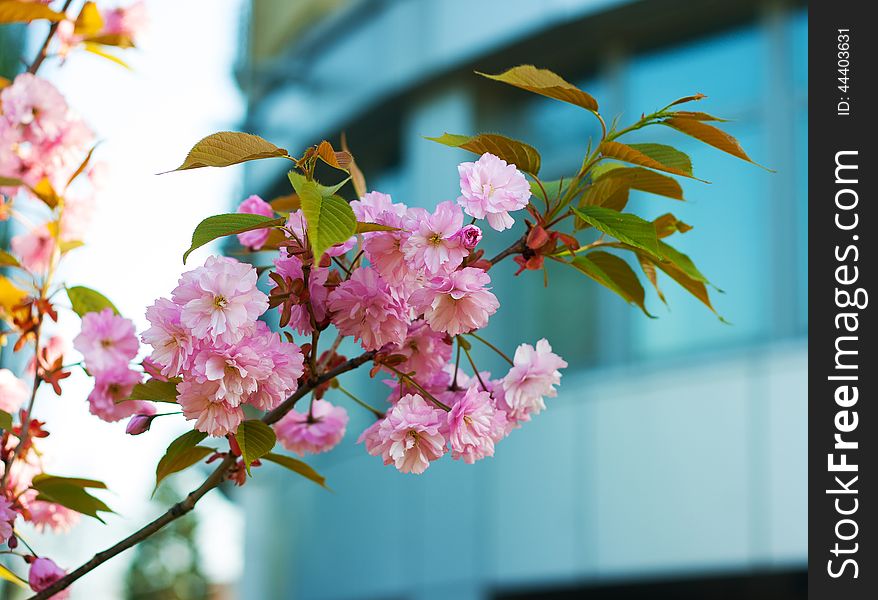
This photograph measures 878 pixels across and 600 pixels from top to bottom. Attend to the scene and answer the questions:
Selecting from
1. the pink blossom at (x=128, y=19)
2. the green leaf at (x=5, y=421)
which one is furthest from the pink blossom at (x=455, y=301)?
the pink blossom at (x=128, y=19)

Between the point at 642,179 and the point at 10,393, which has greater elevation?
the point at 642,179

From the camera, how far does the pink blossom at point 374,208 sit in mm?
1047

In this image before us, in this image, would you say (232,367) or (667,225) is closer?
(232,367)

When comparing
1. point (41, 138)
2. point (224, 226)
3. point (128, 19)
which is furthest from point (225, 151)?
point (128, 19)

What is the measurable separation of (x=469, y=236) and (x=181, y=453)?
1.09 feet

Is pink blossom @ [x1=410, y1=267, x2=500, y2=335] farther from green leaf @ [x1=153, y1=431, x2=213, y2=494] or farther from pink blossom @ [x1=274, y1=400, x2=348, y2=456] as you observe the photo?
pink blossom @ [x1=274, y1=400, x2=348, y2=456]

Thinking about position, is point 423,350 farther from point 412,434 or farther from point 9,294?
point 9,294

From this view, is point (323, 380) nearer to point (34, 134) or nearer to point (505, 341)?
point (34, 134)

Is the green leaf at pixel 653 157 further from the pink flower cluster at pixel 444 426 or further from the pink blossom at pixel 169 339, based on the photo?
the pink blossom at pixel 169 339

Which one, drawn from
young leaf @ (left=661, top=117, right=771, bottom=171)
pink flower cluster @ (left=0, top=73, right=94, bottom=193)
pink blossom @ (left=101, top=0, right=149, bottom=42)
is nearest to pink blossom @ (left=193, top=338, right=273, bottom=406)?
young leaf @ (left=661, top=117, right=771, bottom=171)

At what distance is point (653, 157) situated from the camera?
3.75 ft

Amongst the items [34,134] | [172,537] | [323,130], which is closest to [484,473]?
[323,130]

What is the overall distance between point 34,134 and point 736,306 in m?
5.87

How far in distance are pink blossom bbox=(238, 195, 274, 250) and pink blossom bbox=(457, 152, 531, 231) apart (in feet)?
0.84
